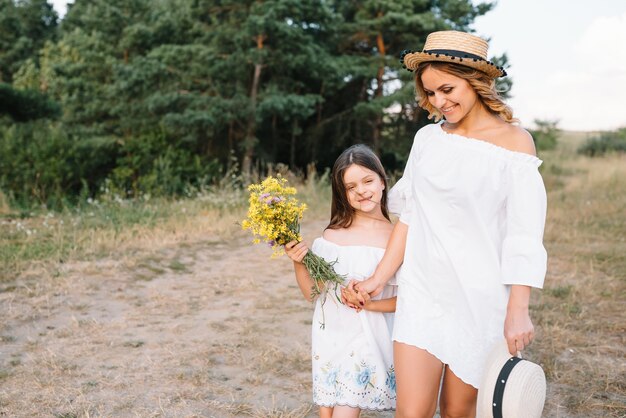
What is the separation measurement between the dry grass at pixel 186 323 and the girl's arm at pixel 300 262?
41.6 inches

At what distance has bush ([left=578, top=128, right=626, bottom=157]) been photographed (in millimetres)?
22938

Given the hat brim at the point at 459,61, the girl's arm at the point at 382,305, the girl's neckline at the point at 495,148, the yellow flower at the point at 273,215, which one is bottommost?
the girl's arm at the point at 382,305

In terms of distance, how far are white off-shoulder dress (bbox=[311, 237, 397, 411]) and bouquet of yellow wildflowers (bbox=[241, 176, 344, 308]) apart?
0.27 feet

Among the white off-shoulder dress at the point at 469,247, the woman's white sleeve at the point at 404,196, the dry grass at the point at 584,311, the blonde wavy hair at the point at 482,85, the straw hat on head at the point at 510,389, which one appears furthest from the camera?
the dry grass at the point at 584,311

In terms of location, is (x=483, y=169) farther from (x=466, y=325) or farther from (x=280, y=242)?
(x=280, y=242)

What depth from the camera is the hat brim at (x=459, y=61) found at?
6.84 ft

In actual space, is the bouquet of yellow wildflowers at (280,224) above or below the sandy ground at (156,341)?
above

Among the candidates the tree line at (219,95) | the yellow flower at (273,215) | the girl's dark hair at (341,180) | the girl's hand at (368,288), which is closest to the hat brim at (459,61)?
the girl's dark hair at (341,180)

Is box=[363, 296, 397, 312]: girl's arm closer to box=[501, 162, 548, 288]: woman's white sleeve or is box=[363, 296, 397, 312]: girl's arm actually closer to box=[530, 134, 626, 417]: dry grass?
box=[501, 162, 548, 288]: woman's white sleeve

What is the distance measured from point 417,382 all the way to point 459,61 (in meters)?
1.14

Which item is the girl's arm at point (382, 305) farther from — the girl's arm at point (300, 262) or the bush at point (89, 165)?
the bush at point (89, 165)

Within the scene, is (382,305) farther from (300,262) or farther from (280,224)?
(280,224)

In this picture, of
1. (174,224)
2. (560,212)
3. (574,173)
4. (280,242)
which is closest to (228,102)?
(174,224)

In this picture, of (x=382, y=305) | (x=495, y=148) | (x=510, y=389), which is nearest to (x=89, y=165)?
(x=382, y=305)
